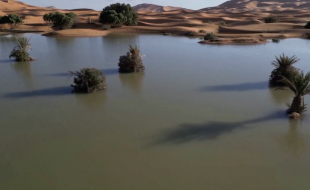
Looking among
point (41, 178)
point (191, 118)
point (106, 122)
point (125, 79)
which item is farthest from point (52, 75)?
point (41, 178)

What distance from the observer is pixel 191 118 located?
9453mm

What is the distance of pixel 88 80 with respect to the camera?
12312mm

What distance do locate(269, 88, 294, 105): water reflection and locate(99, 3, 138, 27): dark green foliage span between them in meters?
32.7

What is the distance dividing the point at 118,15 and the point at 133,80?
98.3ft

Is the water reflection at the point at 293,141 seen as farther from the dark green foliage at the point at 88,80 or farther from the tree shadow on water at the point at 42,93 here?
the tree shadow on water at the point at 42,93

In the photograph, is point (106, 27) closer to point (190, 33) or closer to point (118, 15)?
point (118, 15)

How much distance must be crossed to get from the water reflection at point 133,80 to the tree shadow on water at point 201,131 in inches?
173

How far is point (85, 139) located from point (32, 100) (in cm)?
440

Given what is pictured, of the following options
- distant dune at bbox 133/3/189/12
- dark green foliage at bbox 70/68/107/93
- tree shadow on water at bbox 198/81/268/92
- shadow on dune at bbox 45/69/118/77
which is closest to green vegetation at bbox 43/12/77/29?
shadow on dune at bbox 45/69/118/77

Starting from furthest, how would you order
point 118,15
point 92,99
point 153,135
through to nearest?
point 118,15
point 92,99
point 153,135

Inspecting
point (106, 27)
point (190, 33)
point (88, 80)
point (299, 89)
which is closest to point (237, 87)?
point (299, 89)

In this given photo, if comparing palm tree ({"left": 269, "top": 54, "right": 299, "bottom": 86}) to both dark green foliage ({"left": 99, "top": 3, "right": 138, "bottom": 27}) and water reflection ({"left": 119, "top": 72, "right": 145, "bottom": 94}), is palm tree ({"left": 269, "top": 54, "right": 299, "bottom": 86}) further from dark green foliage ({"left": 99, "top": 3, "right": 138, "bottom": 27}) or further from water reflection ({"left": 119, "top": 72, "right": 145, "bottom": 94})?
dark green foliage ({"left": 99, "top": 3, "right": 138, "bottom": 27})

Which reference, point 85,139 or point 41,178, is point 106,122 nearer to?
point 85,139

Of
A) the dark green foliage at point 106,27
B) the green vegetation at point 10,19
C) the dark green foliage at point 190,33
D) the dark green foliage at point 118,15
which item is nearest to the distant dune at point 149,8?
the dark green foliage at point 118,15
